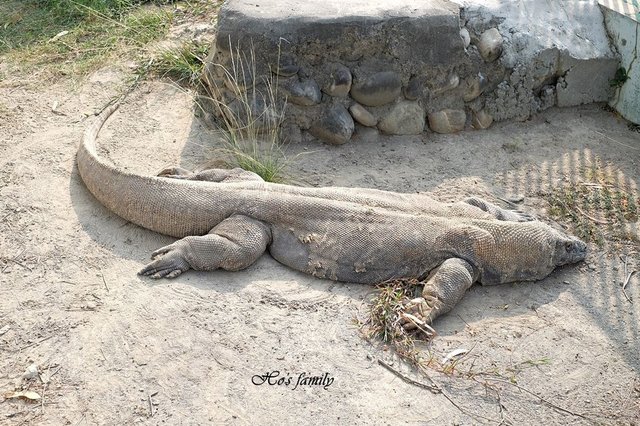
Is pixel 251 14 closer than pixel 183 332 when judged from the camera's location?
No

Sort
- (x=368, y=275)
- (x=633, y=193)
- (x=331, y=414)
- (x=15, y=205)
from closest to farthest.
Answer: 1. (x=331, y=414)
2. (x=368, y=275)
3. (x=15, y=205)
4. (x=633, y=193)

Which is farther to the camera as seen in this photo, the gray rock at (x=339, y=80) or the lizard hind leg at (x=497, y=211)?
the gray rock at (x=339, y=80)

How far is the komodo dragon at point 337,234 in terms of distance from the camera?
568cm

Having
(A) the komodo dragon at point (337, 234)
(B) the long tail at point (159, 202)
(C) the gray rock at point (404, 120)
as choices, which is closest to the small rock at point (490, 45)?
(C) the gray rock at point (404, 120)

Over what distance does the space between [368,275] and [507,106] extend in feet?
9.94

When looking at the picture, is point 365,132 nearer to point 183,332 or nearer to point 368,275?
point 368,275

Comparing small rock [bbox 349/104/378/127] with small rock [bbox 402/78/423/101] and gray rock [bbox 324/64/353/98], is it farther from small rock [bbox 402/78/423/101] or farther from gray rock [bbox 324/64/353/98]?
small rock [bbox 402/78/423/101]

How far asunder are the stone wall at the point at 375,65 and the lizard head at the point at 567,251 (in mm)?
2059

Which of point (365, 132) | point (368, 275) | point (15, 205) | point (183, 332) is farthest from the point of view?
point (365, 132)

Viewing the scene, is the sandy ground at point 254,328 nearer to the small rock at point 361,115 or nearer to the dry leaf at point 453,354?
the dry leaf at point 453,354

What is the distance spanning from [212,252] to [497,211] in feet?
7.89

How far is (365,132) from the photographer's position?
7590mm

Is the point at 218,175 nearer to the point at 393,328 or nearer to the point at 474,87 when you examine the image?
the point at 393,328

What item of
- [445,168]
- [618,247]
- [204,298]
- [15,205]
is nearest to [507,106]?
[445,168]
